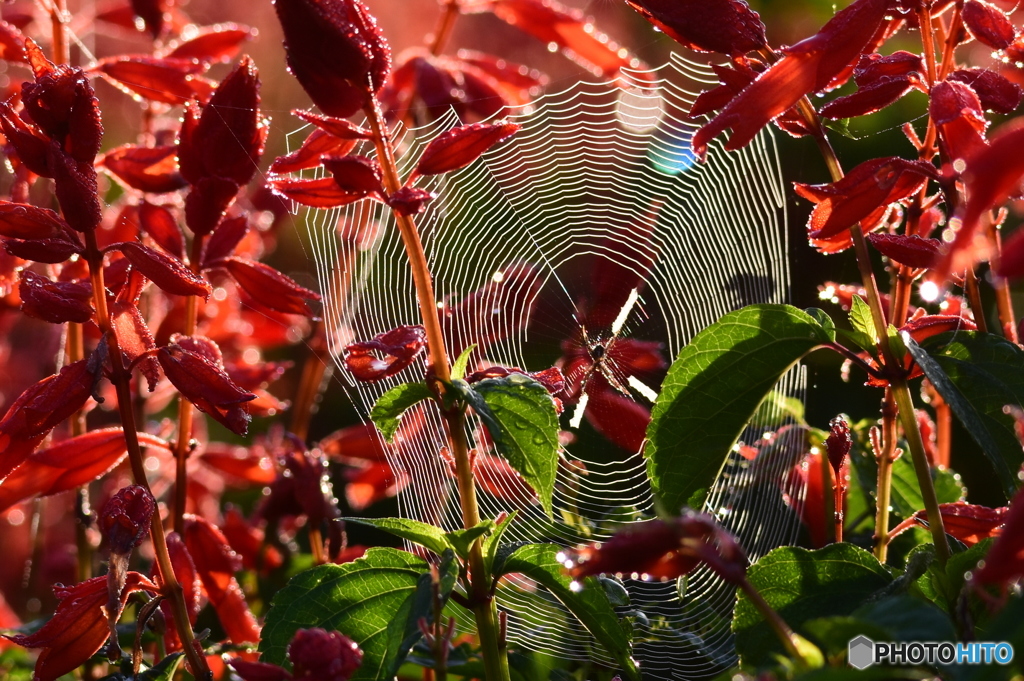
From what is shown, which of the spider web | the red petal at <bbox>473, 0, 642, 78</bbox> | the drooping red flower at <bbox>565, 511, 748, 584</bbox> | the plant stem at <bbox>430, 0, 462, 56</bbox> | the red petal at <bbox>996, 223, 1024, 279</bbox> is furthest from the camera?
the plant stem at <bbox>430, 0, 462, 56</bbox>

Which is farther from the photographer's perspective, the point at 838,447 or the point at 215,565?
the point at 215,565

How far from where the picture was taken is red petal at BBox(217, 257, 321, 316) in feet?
3.33

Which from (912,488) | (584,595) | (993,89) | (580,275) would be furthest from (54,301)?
(912,488)

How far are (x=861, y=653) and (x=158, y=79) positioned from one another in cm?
101

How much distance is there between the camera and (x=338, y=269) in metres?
1.22

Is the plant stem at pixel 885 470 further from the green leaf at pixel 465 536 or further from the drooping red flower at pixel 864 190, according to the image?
the green leaf at pixel 465 536

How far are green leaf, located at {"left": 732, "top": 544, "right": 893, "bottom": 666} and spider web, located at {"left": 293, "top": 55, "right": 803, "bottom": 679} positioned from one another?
1.22ft

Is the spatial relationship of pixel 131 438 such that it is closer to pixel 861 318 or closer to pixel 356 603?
pixel 356 603

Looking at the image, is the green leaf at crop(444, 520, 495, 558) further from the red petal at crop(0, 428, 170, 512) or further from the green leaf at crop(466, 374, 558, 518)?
the red petal at crop(0, 428, 170, 512)

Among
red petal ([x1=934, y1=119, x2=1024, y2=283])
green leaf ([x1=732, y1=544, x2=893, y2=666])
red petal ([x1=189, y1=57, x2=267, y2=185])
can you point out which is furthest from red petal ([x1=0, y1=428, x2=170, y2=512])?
red petal ([x1=934, y1=119, x2=1024, y2=283])

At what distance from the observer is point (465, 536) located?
2.43 ft

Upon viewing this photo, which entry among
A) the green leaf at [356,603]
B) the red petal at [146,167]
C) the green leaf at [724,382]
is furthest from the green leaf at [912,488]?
the red petal at [146,167]

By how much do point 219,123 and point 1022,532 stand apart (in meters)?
0.78

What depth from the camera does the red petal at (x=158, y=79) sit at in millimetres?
1145
